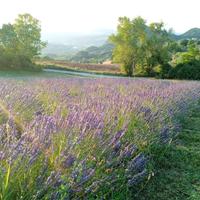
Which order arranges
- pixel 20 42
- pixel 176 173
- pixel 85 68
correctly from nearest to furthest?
pixel 176 173
pixel 20 42
pixel 85 68

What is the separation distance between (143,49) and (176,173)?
39.1 metres

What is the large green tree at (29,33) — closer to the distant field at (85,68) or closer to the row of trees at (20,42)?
the row of trees at (20,42)

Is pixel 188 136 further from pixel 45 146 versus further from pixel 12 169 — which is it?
pixel 12 169

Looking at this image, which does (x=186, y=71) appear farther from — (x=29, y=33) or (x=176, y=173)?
(x=176, y=173)

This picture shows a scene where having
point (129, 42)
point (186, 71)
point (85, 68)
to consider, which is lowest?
point (85, 68)

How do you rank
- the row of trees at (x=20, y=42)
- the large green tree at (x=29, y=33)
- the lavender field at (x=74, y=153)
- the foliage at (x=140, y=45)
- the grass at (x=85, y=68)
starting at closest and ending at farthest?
the lavender field at (x=74, y=153) < the row of trees at (x=20, y=42) < the large green tree at (x=29, y=33) < the grass at (x=85, y=68) < the foliage at (x=140, y=45)

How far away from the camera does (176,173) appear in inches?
151

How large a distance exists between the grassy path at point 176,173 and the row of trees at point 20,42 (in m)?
24.0

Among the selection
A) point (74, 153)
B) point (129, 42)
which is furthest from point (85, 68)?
point (74, 153)

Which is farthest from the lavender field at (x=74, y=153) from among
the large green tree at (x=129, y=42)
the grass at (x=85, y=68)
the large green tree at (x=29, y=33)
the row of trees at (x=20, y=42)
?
the large green tree at (x=129, y=42)

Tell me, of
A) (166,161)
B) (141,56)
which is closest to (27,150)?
(166,161)

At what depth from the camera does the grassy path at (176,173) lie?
3.29 metres

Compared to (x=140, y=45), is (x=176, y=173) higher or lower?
lower

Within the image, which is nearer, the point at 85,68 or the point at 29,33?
the point at 29,33
